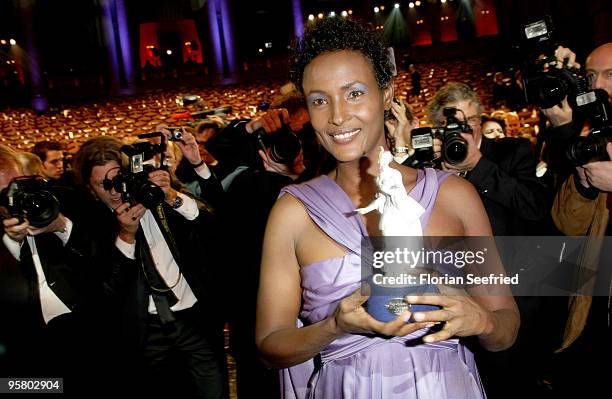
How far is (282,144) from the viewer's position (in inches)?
106

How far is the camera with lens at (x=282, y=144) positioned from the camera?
2.67 m

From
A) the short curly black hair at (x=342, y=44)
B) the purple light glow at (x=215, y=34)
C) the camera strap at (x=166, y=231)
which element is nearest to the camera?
the short curly black hair at (x=342, y=44)

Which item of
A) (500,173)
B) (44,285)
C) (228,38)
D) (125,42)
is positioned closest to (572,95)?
(500,173)

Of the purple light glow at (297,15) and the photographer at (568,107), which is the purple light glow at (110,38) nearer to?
the purple light glow at (297,15)

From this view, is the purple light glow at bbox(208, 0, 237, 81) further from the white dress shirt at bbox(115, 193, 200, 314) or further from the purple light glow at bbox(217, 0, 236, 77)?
the white dress shirt at bbox(115, 193, 200, 314)

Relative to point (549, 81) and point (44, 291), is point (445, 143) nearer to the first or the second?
point (549, 81)

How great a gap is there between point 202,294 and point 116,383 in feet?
2.24

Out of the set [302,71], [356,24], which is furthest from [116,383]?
[356,24]

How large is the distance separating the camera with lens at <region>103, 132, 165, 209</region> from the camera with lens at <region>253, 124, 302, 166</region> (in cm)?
64

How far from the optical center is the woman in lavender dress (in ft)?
4.32

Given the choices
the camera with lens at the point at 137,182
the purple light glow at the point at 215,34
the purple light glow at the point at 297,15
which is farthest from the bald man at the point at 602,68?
the purple light glow at the point at 297,15

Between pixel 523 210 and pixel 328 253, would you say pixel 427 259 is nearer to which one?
pixel 328 253

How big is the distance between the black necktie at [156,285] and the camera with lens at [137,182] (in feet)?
0.98

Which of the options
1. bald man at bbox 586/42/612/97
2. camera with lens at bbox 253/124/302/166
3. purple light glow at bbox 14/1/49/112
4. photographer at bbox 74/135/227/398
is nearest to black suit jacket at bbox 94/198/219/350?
photographer at bbox 74/135/227/398
